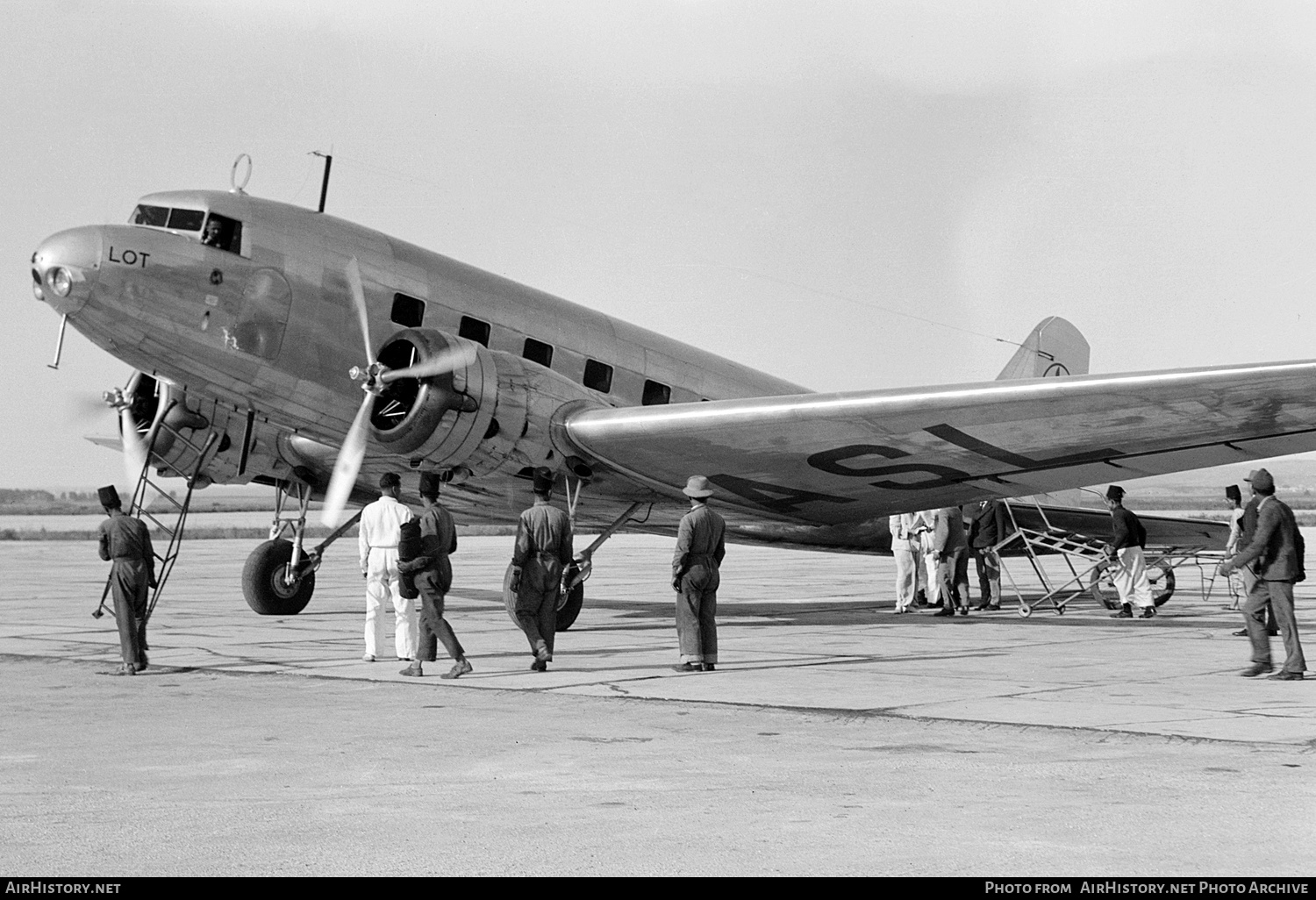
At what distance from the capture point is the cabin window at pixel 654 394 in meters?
18.1

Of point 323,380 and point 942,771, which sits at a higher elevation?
point 323,380

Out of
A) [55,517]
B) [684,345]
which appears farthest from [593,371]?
[55,517]

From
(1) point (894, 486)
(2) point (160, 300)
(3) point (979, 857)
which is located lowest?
(3) point (979, 857)

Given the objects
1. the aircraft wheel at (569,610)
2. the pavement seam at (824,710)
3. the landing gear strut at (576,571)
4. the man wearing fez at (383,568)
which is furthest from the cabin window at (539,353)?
the pavement seam at (824,710)

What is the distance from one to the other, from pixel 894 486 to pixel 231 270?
25.1ft

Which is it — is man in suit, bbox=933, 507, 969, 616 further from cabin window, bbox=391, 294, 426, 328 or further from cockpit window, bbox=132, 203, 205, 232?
cockpit window, bbox=132, 203, 205, 232

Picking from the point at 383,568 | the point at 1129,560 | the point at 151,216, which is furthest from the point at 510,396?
the point at 1129,560

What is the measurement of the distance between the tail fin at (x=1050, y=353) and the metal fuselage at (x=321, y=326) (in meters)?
9.17

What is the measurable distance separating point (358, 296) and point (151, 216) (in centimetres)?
219

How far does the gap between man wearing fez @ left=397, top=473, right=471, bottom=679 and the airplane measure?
289 cm

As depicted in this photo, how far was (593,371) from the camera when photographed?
17.5m

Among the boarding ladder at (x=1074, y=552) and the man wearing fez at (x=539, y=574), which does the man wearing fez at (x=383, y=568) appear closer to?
the man wearing fez at (x=539, y=574)

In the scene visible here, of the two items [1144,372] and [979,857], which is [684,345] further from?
[979,857]
